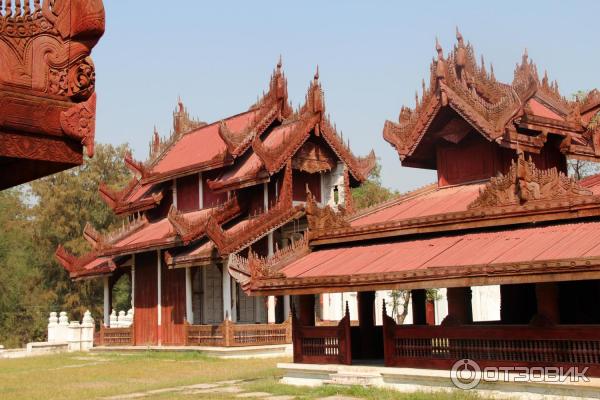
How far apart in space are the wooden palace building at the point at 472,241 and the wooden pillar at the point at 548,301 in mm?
21

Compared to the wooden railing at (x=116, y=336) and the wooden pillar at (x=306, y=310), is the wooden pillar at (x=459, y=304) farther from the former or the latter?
the wooden railing at (x=116, y=336)

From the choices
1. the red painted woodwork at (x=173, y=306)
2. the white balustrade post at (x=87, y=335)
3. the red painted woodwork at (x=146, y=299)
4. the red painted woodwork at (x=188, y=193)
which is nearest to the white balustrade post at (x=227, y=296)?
the red painted woodwork at (x=173, y=306)

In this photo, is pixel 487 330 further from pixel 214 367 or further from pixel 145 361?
pixel 145 361

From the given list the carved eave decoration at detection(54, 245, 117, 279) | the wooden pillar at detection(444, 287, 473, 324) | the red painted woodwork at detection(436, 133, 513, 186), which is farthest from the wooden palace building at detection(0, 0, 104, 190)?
the carved eave decoration at detection(54, 245, 117, 279)

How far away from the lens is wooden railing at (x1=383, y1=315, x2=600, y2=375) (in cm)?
1216

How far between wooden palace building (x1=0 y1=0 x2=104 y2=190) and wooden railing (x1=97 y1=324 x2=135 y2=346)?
90.7 ft

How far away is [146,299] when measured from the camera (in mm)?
32438

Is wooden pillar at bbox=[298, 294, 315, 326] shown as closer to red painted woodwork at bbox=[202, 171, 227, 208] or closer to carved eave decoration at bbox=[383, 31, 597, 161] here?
carved eave decoration at bbox=[383, 31, 597, 161]

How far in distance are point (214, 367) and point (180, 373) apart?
1.65 m

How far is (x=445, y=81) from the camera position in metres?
17.2

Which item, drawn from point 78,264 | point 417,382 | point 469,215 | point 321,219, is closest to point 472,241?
point 469,215

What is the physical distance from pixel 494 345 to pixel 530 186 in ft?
8.81

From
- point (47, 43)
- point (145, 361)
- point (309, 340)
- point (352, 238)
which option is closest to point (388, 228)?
point (352, 238)

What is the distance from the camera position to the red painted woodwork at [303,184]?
101 ft
